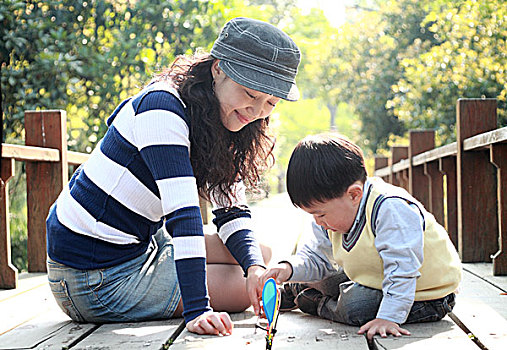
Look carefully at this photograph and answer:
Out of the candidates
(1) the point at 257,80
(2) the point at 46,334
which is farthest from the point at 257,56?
(2) the point at 46,334

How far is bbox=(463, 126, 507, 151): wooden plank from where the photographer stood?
2.89 meters

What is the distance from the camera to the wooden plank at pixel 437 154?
12.8 ft

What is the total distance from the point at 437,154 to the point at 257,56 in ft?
8.44

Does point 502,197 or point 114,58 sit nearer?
point 502,197

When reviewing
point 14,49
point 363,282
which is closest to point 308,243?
point 363,282

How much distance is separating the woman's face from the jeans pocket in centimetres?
77

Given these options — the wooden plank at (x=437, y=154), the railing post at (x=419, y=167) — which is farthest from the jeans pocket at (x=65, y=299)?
the railing post at (x=419, y=167)

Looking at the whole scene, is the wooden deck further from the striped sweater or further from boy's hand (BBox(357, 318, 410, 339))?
the striped sweater

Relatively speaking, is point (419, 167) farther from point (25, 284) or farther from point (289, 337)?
point (289, 337)

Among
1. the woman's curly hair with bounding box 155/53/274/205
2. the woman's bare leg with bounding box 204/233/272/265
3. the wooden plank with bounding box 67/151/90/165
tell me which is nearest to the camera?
the woman's curly hair with bounding box 155/53/274/205

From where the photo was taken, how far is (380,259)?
212 cm

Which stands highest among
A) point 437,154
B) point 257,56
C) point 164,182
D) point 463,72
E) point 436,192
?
point 463,72

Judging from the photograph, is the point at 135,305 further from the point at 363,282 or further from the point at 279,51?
the point at 279,51

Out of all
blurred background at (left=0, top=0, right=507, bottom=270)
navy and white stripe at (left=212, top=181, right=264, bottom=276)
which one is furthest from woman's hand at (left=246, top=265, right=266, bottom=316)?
blurred background at (left=0, top=0, right=507, bottom=270)
